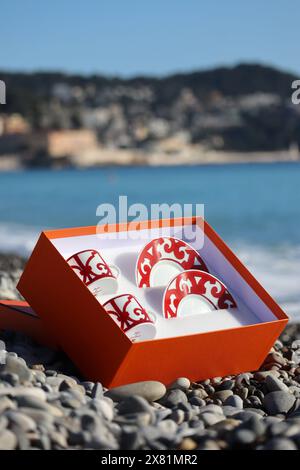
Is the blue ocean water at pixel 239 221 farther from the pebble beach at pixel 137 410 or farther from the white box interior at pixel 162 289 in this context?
the pebble beach at pixel 137 410

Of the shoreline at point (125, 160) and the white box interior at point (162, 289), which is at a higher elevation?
the white box interior at point (162, 289)

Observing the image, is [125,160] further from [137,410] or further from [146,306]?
[137,410]

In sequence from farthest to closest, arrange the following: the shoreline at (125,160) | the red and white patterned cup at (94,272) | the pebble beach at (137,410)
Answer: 1. the shoreline at (125,160)
2. the red and white patterned cup at (94,272)
3. the pebble beach at (137,410)

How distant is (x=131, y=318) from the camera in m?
2.95

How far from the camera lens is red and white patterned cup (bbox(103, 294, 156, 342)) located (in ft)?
9.67

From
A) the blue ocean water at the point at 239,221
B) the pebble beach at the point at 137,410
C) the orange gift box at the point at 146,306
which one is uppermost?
the orange gift box at the point at 146,306

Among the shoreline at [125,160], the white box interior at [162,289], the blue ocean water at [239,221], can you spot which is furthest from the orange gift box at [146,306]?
the shoreline at [125,160]

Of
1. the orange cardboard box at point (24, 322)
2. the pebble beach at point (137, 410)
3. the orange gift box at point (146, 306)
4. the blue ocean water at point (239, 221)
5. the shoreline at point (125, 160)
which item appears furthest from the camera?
the shoreline at point (125, 160)

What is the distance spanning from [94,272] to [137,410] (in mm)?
723

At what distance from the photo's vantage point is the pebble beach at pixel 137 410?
2.22 meters

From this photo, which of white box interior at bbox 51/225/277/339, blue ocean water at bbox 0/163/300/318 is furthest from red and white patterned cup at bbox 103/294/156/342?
blue ocean water at bbox 0/163/300/318

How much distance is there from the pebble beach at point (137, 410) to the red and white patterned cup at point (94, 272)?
1.17ft

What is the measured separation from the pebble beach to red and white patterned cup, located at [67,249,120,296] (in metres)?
0.36

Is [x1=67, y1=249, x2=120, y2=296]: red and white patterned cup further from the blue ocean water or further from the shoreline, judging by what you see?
the shoreline
